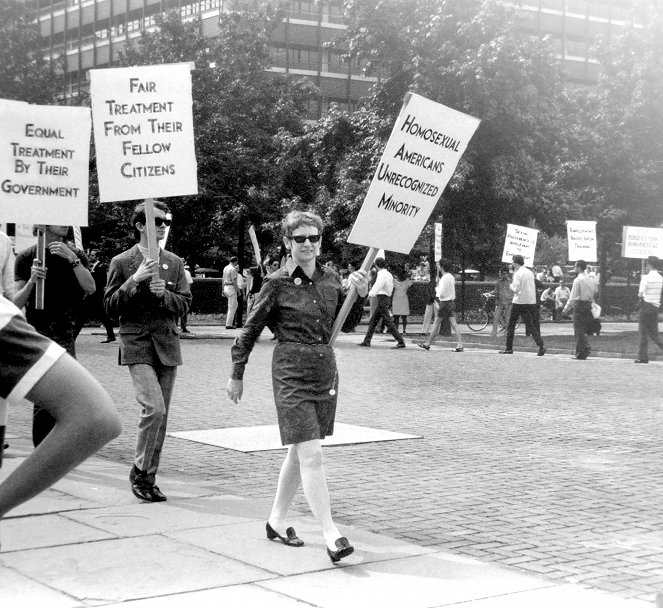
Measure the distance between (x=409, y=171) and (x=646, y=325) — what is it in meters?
14.3

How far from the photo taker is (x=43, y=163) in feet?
26.8

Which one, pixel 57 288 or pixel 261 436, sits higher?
pixel 57 288

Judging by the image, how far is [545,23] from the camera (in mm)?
71000

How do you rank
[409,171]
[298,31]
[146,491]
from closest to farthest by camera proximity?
[409,171] → [146,491] → [298,31]

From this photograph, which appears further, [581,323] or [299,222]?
[581,323]

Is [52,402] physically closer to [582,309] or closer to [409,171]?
[409,171]

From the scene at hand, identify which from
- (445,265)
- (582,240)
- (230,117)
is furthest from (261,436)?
(230,117)

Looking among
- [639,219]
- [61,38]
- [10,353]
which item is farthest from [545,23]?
[10,353]

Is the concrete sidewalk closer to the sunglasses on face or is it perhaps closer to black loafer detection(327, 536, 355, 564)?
black loafer detection(327, 536, 355, 564)

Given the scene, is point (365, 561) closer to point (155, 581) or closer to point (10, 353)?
point (155, 581)

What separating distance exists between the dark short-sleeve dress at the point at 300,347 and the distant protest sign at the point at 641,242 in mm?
21590

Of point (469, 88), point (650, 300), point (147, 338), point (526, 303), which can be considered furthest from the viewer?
point (469, 88)

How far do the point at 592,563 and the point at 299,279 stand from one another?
214 cm

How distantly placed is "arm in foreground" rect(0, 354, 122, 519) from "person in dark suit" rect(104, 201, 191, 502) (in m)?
4.84
